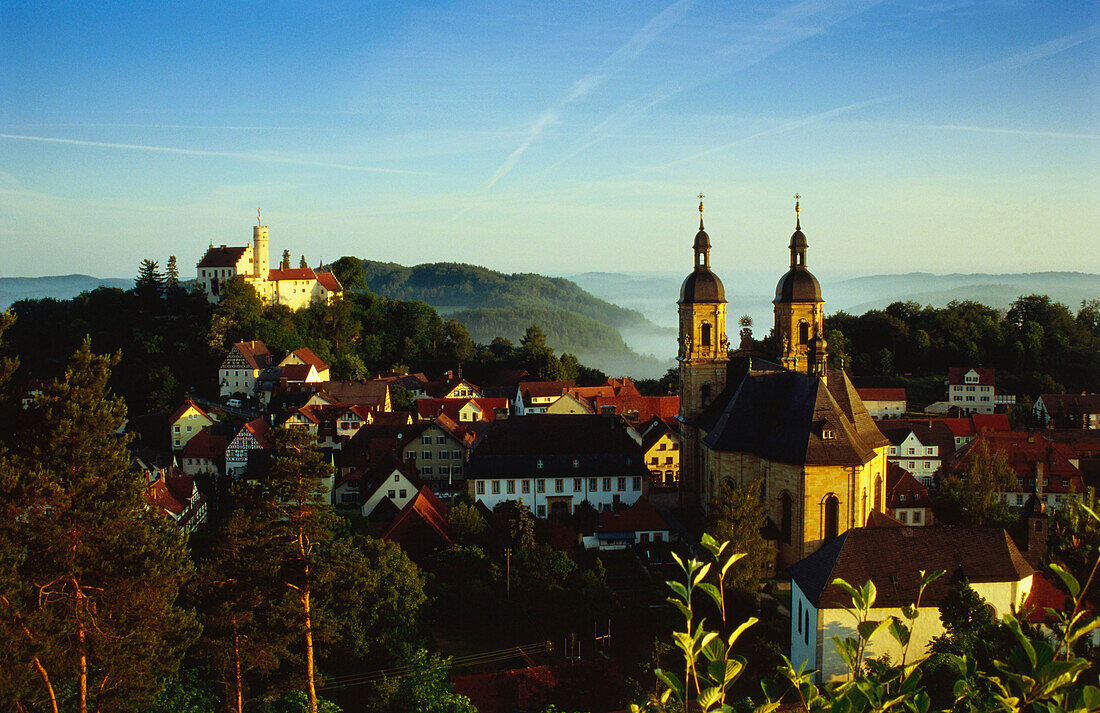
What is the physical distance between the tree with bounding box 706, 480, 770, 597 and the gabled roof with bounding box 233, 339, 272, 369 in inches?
2059

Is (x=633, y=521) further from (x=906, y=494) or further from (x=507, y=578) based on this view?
(x=906, y=494)

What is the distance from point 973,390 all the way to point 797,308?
47556 millimetres

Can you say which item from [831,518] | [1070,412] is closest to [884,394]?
[1070,412]

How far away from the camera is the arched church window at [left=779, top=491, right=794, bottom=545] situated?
1168 inches

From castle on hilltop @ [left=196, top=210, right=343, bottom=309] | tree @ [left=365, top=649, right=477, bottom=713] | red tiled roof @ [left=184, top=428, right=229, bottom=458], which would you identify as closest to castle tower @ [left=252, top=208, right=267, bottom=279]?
castle on hilltop @ [left=196, top=210, right=343, bottom=309]

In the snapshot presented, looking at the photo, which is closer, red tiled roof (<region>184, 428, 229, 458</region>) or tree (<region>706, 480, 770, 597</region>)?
tree (<region>706, 480, 770, 597</region>)

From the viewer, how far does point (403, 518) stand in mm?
30875

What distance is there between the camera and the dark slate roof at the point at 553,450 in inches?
1542

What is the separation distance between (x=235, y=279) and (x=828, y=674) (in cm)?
6892

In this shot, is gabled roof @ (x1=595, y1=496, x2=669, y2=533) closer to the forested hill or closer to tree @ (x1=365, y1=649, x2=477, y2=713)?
tree @ (x1=365, y1=649, x2=477, y2=713)

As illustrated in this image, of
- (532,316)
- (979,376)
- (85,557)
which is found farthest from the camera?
(532,316)

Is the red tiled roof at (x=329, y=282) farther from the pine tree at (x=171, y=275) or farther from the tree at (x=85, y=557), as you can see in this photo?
the tree at (x=85, y=557)

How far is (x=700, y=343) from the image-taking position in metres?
37.3

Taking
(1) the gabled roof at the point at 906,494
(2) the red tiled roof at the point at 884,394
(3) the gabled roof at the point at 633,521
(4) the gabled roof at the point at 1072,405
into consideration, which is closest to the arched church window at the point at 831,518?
(3) the gabled roof at the point at 633,521
